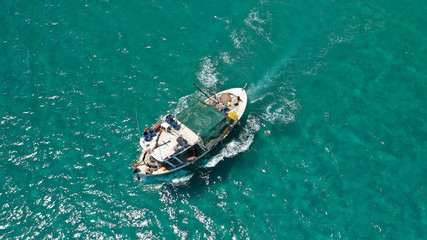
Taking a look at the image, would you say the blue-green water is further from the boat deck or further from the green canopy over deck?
the boat deck

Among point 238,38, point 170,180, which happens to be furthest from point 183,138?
point 238,38

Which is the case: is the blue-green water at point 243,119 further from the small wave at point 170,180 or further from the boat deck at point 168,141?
the boat deck at point 168,141

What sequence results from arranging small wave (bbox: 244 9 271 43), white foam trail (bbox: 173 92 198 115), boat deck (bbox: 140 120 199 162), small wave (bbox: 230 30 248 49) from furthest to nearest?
small wave (bbox: 244 9 271 43)
small wave (bbox: 230 30 248 49)
white foam trail (bbox: 173 92 198 115)
boat deck (bbox: 140 120 199 162)

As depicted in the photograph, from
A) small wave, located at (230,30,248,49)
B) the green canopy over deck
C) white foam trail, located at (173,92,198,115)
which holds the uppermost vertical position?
small wave, located at (230,30,248,49)

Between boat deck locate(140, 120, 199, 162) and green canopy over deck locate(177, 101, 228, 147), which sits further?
green canopy over deck locate(177, 101, 228, 147)

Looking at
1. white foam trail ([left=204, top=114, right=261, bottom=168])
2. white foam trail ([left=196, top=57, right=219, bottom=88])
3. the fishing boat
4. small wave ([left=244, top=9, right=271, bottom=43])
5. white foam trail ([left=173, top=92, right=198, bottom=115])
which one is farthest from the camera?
small wave ([left=244, top=9, right=271, bottom=43])

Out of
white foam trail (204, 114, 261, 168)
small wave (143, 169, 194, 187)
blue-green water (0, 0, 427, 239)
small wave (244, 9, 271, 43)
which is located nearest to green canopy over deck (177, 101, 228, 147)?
white foam trail (204, 114, 261, 168)

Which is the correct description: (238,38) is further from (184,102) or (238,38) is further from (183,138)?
(183,138)
